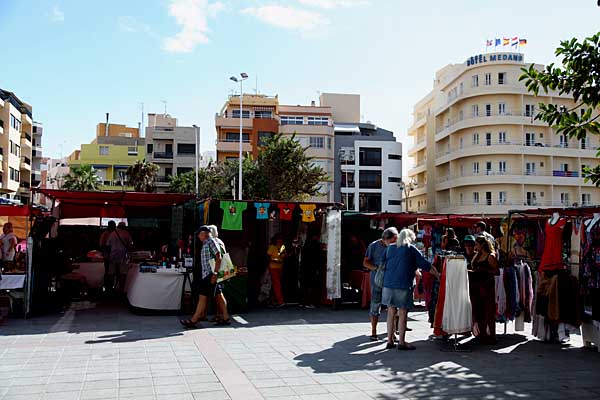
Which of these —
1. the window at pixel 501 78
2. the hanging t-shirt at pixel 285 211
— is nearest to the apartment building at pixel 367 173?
the window at pixel 501 78

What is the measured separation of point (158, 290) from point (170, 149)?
56048 mm

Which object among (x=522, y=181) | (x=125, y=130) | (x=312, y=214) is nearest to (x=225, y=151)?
(x=522, y=181)

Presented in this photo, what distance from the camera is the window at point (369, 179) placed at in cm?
5782

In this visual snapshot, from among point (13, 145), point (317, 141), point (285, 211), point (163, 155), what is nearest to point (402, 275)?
point (285, 211)

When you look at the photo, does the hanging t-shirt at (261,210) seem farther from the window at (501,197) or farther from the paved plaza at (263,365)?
the window at (501,197)

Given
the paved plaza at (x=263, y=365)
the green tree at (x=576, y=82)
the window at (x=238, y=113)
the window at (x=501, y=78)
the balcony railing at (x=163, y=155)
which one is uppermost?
the window at (x=501, y=78)

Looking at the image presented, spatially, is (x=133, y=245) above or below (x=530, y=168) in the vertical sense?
below

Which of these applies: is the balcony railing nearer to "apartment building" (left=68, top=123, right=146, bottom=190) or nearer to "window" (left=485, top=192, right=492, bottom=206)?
"apartment building" (left=68, top=123, right=146, bottom=190)

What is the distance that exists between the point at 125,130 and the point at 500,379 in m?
83.2

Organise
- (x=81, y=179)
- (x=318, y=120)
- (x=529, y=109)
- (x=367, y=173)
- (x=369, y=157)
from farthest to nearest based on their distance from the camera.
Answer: (x=369, y=157) → (x=367, y=173) → (x=318, y=120) → (x=81, y=179) → (x=529, y=109)

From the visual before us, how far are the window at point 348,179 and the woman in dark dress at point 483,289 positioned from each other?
48.8 meters

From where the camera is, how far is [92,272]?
13.7m

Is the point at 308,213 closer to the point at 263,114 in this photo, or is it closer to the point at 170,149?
the point at 263,114

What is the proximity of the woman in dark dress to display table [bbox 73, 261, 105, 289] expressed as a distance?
943 centimetres
